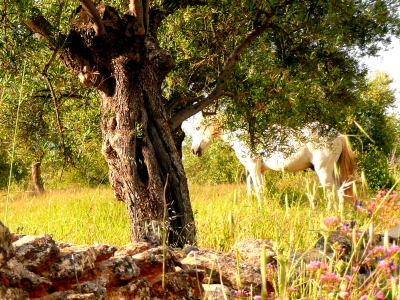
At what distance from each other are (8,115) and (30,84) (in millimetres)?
1459

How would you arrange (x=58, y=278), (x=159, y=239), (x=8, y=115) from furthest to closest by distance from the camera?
(x=8, y=115)
(x=159, y=239)
(x=58, y=278)

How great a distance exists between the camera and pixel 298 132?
11516mm

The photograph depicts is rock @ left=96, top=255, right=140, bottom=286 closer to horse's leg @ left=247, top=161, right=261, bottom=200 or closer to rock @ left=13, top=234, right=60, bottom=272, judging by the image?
rock @ left=13, top=234, right=60, bottom=272

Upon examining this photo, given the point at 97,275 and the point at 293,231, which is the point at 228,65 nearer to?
the point at 97,275

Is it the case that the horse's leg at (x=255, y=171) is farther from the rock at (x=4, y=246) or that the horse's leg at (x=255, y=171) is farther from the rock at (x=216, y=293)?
the rock at (x=4, y=246)

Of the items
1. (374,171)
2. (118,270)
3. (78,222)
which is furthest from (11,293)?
(374,171)

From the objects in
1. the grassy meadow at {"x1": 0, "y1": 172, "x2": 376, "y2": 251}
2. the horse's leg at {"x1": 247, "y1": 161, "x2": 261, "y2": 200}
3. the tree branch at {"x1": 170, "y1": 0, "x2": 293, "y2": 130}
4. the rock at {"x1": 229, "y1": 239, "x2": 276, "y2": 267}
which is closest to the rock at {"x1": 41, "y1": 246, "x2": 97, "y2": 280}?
the grassy meadow at {"x1": 0, "y1": 172, "x2": 376, "y2": 251}

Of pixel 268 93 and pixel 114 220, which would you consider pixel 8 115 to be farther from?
pixel 268 93

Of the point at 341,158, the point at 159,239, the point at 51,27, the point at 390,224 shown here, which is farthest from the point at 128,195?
the point at 341,158

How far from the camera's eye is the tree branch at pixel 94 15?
7062mm

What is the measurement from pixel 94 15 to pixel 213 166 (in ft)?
84.2

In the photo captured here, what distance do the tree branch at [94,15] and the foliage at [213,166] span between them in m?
20.8

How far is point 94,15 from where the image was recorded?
7418 mm

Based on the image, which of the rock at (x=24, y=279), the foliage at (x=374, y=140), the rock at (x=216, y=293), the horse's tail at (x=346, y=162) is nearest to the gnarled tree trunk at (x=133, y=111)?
the rock at (x=216, y=293)
